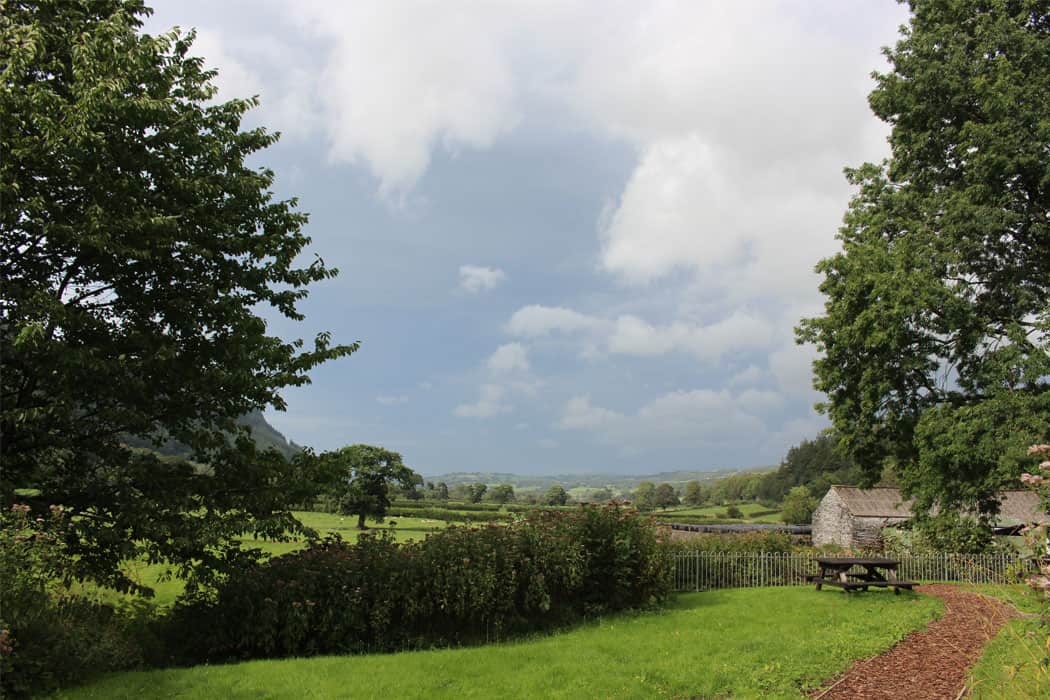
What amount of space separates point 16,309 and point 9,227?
1.38 m

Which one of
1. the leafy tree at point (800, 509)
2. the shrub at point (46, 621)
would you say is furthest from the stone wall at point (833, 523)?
the shrub at point (46, 621)

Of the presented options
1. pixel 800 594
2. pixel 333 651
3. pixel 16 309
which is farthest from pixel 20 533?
pixel 800 594

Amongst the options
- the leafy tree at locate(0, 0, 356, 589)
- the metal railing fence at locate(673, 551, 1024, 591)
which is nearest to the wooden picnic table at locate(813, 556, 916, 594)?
the metal railing fence at locate(673, 551, 1024, 591)

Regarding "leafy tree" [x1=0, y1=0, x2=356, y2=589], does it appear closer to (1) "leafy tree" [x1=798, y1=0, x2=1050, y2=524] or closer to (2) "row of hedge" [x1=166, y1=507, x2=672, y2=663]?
(2) "row of hedge" [x1=166, y1=507, x2=672, y2=663]

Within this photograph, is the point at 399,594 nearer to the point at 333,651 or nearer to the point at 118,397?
the point at 333,651

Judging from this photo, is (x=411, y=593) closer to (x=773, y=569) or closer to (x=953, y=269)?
(x=773, y=569)

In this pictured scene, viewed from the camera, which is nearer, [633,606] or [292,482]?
[292,482]

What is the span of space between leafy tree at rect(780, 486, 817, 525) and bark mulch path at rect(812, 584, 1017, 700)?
82.4m

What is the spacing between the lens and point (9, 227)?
32.1 ft

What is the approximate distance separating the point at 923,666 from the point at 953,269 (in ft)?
47.2

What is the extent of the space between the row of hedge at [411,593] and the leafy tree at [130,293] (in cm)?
116

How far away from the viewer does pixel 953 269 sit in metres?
20.2

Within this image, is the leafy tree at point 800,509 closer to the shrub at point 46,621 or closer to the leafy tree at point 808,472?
the leafy tree at point 808,472

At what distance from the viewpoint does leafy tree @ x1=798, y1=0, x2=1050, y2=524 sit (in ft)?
59.8
